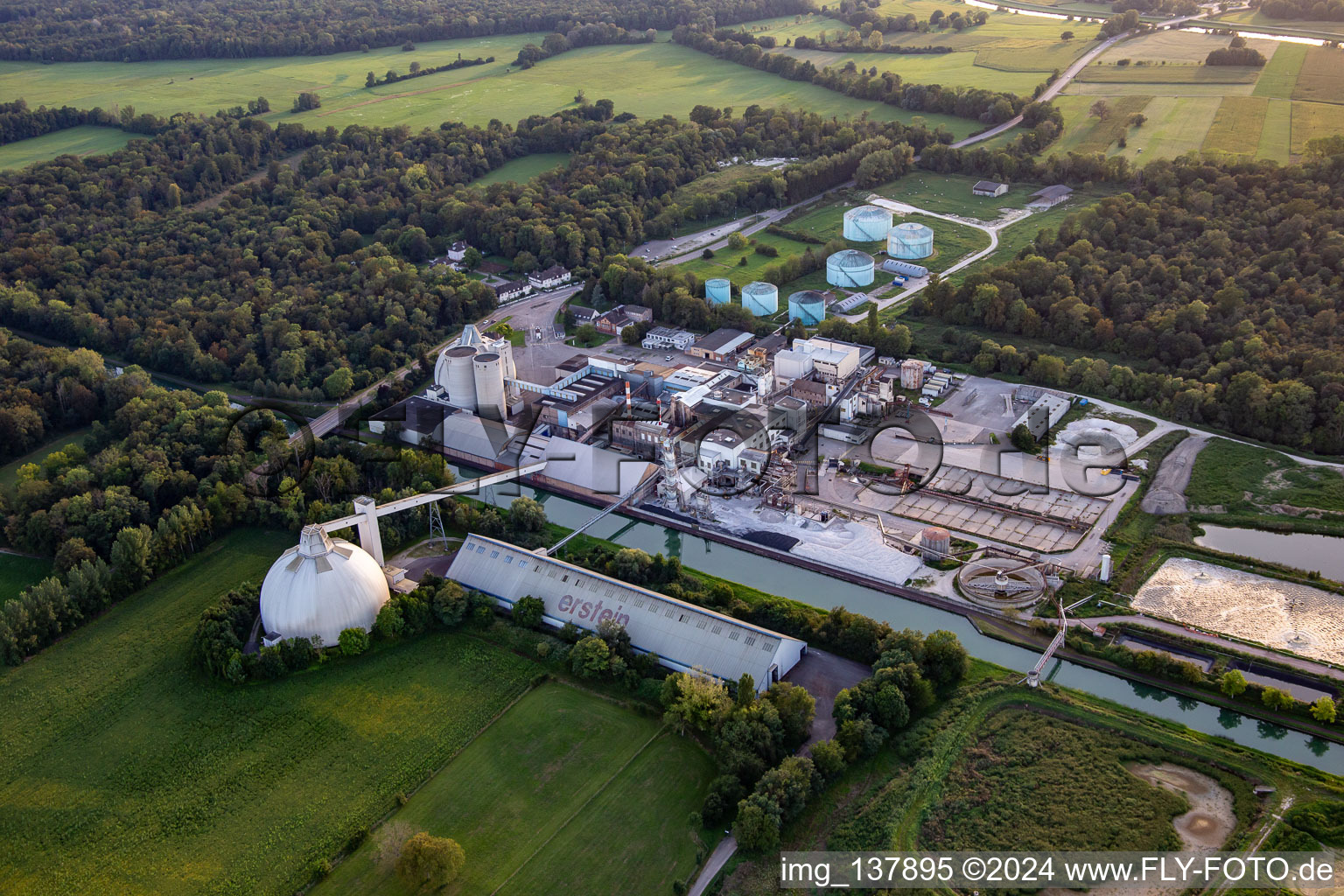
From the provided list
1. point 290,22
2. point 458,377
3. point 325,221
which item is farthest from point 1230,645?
point 290,22

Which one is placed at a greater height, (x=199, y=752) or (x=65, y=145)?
(x=65, y=145)

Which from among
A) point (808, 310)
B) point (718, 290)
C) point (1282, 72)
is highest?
point (1282, 72)

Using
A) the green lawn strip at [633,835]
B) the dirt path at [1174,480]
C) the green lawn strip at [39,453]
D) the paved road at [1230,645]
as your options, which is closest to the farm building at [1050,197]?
the dirt path at [1174,480]

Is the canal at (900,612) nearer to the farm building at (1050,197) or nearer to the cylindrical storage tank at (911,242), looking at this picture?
the cylindrical storage tank at (911,242)

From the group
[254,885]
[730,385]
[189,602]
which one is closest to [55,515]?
[189,602]

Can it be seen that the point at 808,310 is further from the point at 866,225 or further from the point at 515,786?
the point at 515,786

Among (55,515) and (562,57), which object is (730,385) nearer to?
(55,515)
